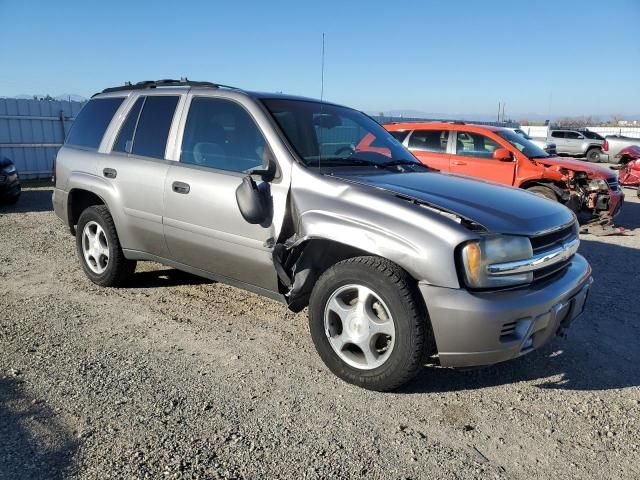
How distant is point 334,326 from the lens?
3.38 m

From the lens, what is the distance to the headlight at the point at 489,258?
9.41 ft

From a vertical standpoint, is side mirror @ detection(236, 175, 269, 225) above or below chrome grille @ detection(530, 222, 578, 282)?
above

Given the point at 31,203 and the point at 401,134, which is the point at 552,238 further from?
the point at 31,203

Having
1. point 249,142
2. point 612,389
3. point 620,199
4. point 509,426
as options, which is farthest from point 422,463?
point 620,199

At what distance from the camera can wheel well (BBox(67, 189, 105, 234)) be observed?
5.19 m

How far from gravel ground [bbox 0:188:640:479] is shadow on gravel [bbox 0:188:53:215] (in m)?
5.49

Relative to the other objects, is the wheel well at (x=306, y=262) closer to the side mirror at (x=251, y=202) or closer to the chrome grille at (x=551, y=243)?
the side mirror at (x=251, y=202)

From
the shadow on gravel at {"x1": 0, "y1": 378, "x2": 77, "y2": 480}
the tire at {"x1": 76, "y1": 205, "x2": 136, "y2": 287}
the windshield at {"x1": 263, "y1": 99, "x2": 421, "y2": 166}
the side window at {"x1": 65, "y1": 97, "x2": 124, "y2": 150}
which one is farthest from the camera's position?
the side window at {"x1": 65, "y1": 97, "x2": 124, "y2": 150}

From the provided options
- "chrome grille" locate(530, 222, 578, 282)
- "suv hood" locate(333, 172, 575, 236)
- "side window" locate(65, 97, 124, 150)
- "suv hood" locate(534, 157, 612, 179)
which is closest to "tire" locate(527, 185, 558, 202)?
"suv hood" locate(534, 157, 612, 179)

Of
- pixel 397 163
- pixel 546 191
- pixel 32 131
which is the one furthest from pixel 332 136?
pixel 32 131

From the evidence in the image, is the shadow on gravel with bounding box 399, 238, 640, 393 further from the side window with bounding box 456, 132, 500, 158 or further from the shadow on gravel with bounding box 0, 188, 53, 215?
the shadow on gravel with bounding box 0, 188, 53, 215

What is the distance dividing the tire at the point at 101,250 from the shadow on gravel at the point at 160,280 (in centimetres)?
23

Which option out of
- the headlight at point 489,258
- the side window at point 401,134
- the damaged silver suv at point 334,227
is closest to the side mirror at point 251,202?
the damaged silver suv at point 334,227

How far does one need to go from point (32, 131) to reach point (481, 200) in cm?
1416
